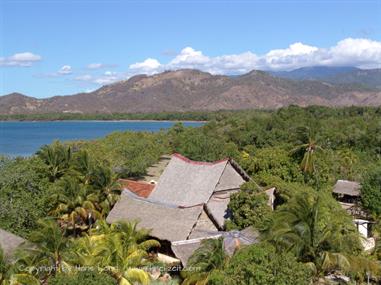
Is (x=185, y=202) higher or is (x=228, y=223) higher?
(x=185, y=202)

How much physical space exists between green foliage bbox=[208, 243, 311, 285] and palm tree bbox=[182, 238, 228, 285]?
1278mm

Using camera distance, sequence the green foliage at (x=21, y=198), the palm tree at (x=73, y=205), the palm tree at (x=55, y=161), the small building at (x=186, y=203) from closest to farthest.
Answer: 1. the small building at (x=186, y=203)
2. the green foliage at (x=21, y=198)
3. the palm tree at (x=73, y=205)
4. the palm tree at (x=55, y=161)

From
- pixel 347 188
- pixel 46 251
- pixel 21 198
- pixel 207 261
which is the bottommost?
pixel 347 188

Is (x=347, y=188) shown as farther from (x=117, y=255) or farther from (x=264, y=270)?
(x=264, y=270)

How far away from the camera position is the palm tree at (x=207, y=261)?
1775 centimetres

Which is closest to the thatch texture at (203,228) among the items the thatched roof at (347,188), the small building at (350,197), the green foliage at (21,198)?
the green foliage at (21,198)

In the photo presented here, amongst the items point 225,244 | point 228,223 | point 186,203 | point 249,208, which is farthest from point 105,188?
point 225,244

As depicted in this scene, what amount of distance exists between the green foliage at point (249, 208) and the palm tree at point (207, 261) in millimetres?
6835

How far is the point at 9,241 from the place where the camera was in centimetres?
2228

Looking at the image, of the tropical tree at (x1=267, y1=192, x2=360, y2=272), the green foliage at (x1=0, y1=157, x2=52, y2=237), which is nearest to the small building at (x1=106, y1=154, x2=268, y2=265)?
the green foliage at (x1=0, y1=157, x2=52, y2=237)

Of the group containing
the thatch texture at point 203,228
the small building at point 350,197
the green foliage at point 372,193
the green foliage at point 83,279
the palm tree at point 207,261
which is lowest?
the small building at point 350,197

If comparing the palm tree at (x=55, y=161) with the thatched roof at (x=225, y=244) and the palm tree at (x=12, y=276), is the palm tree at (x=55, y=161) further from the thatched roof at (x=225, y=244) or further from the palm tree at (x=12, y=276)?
the palm tree at (x=12, y=276)

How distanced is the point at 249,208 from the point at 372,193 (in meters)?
10.6

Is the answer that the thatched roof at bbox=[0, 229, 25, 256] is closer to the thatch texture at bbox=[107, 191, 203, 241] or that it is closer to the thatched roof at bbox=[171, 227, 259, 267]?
the thatch texture at bbox=[107, 191, 203, 241]
